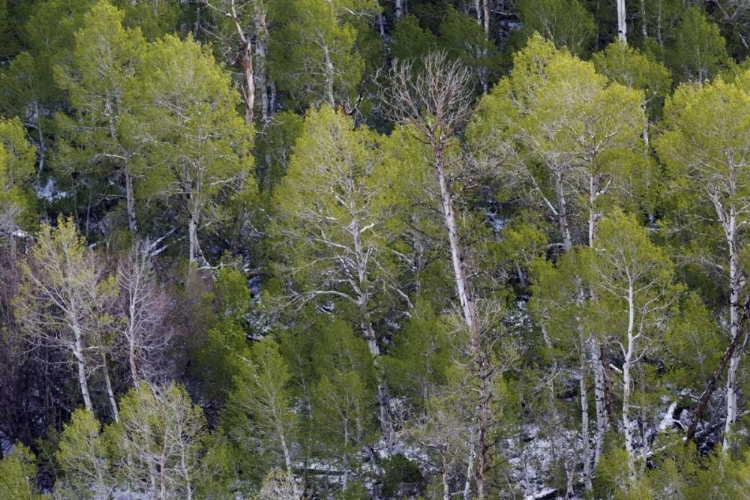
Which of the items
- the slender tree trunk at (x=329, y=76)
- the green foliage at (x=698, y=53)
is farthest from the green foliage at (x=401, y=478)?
the green foliage at (x=698, y=53)

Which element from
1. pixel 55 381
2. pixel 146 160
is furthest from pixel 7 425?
pixel 146 160

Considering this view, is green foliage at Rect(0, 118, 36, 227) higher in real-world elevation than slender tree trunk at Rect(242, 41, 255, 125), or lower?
lower

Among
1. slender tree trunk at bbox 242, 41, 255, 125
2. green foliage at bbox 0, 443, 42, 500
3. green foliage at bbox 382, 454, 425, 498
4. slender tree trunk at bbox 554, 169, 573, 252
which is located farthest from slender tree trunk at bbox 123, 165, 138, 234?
slender tree trunk at bbox 554, 169, 573, 252

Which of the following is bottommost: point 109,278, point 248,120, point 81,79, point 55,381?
point 55,381

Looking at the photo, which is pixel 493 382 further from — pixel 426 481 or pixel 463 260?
pixel 426 481

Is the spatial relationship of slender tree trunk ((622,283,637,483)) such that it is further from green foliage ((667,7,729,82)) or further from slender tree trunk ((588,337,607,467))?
green foliage ((667,7,729,82))

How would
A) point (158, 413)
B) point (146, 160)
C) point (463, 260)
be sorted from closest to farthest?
point (463, 260) → point (158, 413) → point (146, 160)

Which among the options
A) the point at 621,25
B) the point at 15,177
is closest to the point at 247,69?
the point at 15,177

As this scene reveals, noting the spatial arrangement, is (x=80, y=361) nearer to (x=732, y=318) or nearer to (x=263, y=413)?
(x=263, y=413)

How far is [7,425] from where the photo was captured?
2456 cm

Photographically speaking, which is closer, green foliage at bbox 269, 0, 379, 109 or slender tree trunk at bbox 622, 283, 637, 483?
slender tree trunk at bbox 622, 283, 637, 483

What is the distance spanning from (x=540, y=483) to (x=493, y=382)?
499cm

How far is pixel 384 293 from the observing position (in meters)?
25.4

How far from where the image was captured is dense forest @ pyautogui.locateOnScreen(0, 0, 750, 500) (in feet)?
69.2
